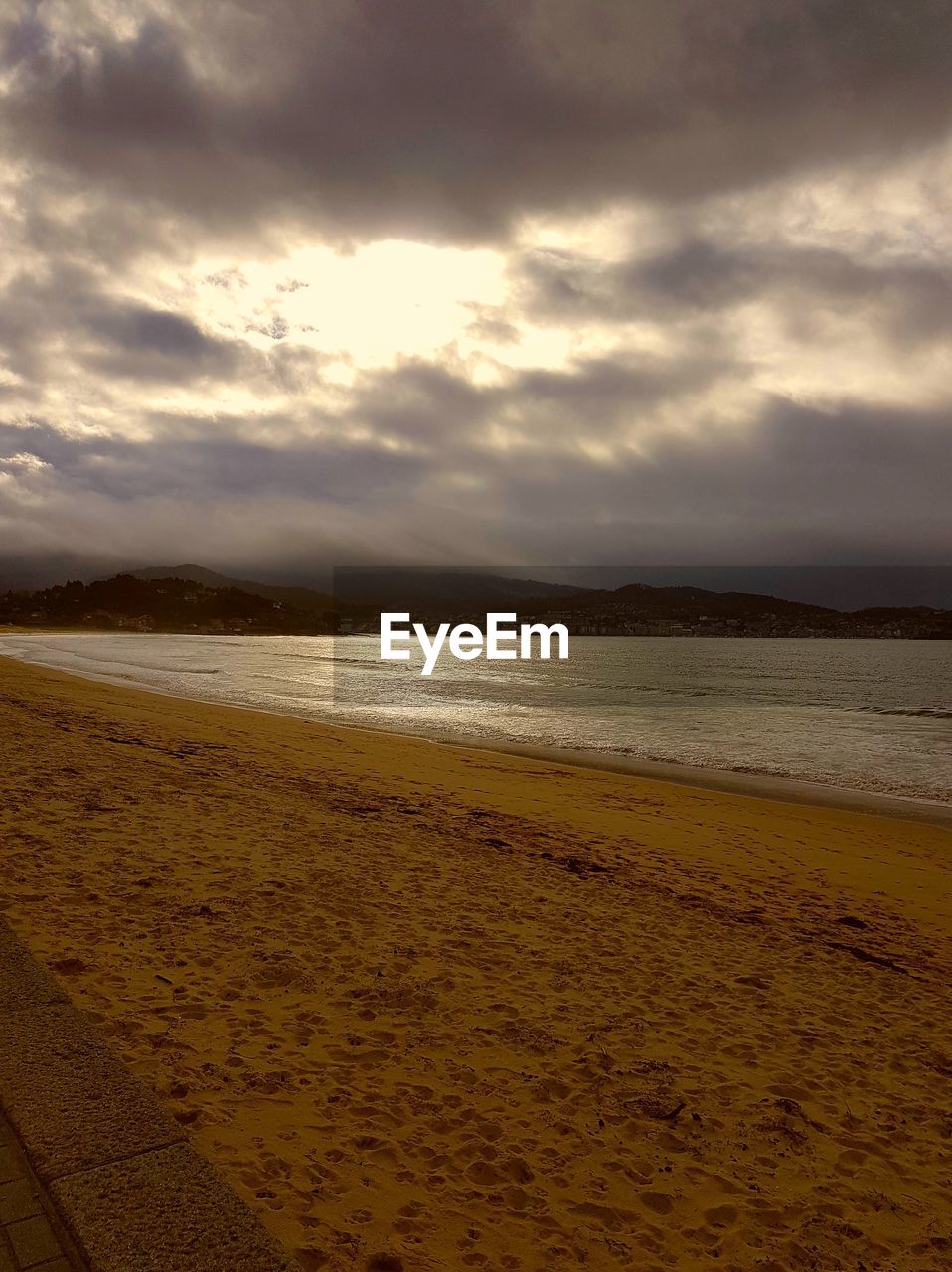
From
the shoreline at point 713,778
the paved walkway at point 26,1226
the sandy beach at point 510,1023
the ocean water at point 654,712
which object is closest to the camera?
the paved walkway at point 26,1226

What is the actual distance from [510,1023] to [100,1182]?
279cm

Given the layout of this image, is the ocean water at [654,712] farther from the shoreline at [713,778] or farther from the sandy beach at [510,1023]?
the sandy beach at [510,1023]

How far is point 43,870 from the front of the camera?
695 cm

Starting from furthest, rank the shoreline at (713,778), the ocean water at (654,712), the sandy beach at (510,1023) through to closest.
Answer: the ocean water at (654,712)
the shoreline at (713,778)
the sandy beach at (510,1023)

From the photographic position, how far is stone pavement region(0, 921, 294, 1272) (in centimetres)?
265

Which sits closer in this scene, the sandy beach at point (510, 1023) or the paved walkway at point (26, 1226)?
the paved walkway at point (26, 1226)

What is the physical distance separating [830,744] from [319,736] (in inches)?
728

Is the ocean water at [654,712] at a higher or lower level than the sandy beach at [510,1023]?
lower

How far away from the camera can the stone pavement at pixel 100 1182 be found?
104 inches

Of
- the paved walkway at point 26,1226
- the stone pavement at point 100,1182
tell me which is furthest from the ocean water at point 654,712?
the paved walkway at point 26,1226

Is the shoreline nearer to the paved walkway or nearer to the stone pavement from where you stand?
the stone pavement

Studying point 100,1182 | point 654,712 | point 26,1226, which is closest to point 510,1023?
point 100,1182

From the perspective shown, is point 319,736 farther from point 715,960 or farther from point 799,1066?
point 799,1066

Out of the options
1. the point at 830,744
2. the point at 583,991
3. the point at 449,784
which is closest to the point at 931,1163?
the point at 583,991
